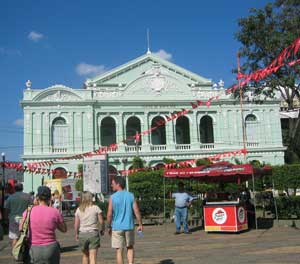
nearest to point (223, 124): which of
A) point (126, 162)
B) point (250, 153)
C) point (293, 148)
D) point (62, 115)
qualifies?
point (250, 153)

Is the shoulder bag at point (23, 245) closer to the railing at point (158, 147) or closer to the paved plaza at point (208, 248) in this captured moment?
the paved plaza at point (208, 248)

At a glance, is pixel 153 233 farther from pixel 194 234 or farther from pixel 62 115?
pixel 62 115

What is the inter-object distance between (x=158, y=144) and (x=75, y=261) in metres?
35.7

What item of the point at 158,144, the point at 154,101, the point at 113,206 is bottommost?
the point at 113,206

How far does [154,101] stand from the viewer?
41562 millimetres

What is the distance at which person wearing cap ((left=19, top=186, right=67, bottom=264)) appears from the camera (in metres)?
4.99

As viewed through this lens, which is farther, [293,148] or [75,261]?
[293,148]

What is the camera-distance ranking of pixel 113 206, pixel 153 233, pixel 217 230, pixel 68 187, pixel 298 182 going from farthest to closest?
pixel 68 187 < pixel 298 182 < pixel 153 233 < pixel 217 230 < pixel 113 206

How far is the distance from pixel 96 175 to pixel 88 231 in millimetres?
12743

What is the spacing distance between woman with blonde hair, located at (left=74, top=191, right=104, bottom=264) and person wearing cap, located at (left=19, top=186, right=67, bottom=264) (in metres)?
1.42

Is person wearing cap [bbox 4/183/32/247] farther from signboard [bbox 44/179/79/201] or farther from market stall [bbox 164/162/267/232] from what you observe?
signboard [bbox 44/179/79/201]

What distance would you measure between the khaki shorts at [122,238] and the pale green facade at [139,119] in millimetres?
30594

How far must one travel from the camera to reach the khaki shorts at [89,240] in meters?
6.66

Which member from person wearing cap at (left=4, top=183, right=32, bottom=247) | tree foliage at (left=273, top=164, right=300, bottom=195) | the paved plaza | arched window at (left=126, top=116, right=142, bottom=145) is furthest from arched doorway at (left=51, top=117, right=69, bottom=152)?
person wearing cap at (left=4, top=183, right=32, bottom=247)
